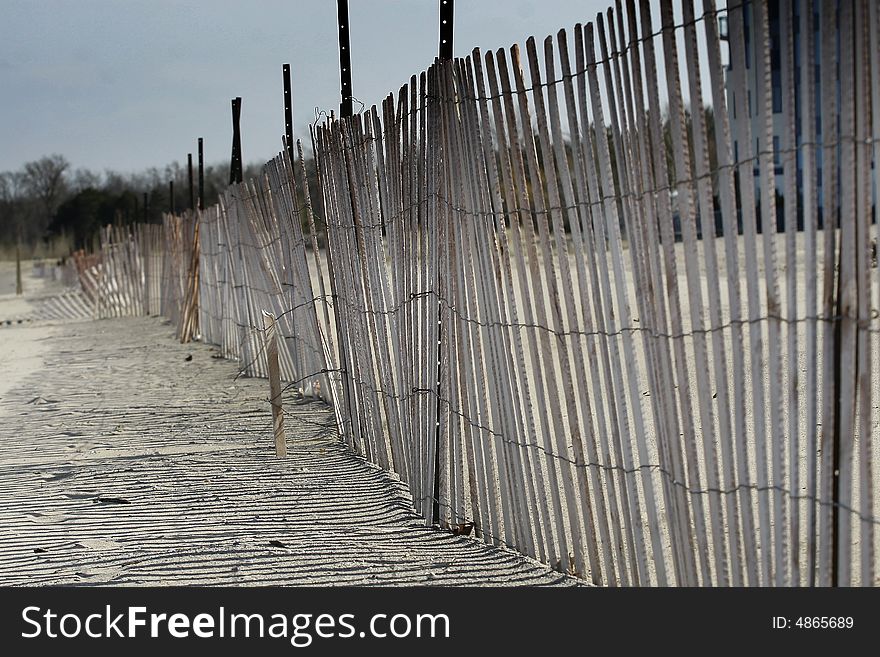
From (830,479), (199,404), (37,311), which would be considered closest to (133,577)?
(830,479)

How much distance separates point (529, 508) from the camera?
3.61 meters

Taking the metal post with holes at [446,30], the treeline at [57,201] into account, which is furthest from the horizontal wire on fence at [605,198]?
the treeline at [57,201]

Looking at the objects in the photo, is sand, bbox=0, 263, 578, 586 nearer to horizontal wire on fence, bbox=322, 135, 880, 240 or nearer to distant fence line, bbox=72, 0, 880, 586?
distant fence line, bbox=72, 0, 880, 586

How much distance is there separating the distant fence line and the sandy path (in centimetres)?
20

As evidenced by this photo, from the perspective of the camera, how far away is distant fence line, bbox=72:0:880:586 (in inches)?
88.6

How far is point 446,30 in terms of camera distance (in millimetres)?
3908

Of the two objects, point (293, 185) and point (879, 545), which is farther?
point (293, 185)

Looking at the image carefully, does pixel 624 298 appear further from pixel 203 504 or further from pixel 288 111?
pixel 288 111

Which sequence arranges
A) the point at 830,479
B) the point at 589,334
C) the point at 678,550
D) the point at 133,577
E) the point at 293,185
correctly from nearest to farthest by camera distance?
1. the point at 830,479
2. the point at 678,550
3. the point at 589,334
4. the point at 133,577
5. the point at 293,185

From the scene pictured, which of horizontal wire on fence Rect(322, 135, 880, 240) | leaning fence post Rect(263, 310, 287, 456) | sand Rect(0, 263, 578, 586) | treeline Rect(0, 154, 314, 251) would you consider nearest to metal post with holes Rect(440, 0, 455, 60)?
horizontal wire on fence Rect(322, 135, 880, 240)

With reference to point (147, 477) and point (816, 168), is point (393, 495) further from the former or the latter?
point (816, 168)

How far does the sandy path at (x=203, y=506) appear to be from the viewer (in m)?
3.62

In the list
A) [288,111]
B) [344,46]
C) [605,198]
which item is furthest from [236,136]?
[605,198]
